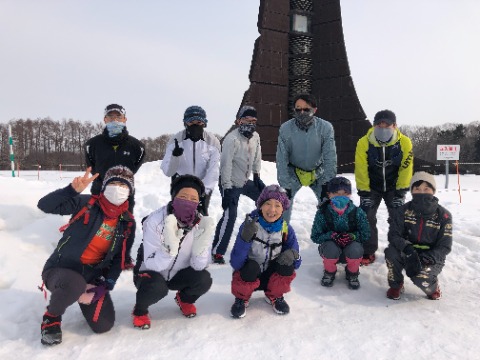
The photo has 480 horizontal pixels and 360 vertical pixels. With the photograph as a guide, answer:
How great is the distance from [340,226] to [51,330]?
281 cm

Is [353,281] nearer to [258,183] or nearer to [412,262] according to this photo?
[412,262]

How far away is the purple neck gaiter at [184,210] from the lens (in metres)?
2.71

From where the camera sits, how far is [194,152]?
4.13m

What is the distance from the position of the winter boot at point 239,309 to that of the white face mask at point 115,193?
1.33 metres

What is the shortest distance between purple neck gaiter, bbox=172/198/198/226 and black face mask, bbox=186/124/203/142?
1.50 m

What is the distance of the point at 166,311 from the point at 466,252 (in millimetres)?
3918

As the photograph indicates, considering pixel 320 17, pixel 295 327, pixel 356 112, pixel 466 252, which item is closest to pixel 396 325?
pixel 295 327

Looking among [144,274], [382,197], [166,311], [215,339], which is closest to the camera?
[215,339]

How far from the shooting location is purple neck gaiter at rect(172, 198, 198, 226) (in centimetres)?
271

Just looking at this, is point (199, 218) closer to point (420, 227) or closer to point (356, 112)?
point (420, 227)

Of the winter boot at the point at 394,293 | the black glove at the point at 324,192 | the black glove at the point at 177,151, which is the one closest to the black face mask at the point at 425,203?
the winter boot at the point at 394,293

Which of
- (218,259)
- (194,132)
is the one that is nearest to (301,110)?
(194,132)

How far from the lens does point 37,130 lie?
5253 cm

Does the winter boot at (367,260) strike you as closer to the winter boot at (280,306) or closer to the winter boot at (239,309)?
the winter boot at (280,306)
